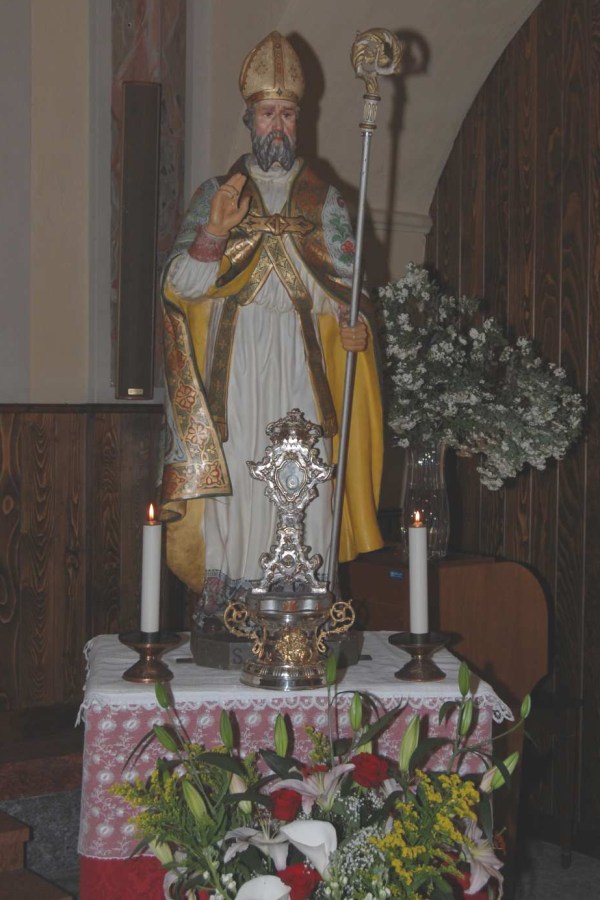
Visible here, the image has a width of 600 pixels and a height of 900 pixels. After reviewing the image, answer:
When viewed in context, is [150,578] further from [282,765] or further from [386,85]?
[386,85]

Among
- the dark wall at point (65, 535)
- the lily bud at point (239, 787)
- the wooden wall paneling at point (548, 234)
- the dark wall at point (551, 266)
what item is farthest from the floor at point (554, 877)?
the lily bud at point (239, 787)

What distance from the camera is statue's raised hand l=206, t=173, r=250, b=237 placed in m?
2.48

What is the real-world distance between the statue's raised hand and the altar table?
90 centimetres

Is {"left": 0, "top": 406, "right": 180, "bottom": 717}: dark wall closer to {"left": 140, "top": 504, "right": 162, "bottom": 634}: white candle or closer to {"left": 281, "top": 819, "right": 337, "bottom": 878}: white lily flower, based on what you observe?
{"left": 140, "top": 504, "right": 162, "bottom": 634}: white candle

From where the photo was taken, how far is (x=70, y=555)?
3725 millimetres

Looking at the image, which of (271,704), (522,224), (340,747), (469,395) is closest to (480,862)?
(340,747)

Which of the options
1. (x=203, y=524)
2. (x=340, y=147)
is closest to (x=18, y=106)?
(x=340, y=147)

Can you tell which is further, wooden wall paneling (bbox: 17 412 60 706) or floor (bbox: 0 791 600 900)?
wooden wall paneling (bbox: 17 412 60 706)

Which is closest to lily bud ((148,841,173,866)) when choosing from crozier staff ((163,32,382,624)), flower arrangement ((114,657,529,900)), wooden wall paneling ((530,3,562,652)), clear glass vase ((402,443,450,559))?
flower arrangement ((114,657,529,900))

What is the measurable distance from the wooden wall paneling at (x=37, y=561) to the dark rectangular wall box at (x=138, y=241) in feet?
0.94

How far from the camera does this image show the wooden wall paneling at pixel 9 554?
3.59 metres

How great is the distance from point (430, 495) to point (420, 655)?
135 centimetres

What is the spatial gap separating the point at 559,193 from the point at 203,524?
1911mm

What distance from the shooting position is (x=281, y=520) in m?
2.36
